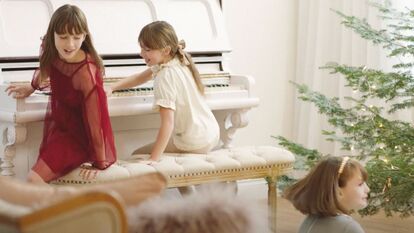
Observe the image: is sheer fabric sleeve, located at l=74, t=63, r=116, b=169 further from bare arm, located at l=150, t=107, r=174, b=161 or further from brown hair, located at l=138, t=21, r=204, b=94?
brown hair, located at l=138, t=21, r=204, b=94

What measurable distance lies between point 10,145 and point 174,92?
0.77 meters

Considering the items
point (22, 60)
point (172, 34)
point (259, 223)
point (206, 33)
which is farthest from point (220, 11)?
point (259, 223)

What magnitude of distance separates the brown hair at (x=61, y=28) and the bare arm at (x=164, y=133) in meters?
0.41

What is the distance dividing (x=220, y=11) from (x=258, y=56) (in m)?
0.95

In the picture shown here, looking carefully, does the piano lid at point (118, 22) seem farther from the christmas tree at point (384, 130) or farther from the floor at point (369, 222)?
the floor at point (369, 222)

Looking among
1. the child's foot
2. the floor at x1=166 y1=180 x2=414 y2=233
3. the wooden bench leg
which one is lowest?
the floor at x1=166 y1=180 x2=414 y2=233

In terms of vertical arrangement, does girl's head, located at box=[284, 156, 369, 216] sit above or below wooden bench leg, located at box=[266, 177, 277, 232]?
above

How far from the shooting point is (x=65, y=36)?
368 cm

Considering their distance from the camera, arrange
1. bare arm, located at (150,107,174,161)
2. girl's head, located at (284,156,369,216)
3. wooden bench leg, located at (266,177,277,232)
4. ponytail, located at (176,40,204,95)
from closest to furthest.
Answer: girl's head, located at (284,156,369,216) → bare arm, located at (150,107,174,161) → ponytail, located at (176,40,204,95) → wooden bench leg, located at (266,177,277,232)

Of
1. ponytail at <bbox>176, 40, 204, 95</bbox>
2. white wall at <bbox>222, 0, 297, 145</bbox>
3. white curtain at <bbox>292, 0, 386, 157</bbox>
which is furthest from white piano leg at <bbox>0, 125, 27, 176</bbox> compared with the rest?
white curtain at <bbox>292, 0, 386, 157</bbox>

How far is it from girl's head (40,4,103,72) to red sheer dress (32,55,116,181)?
0.12ft

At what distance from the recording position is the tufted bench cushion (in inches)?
145

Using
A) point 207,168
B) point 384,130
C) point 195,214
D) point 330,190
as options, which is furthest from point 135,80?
point 195,214

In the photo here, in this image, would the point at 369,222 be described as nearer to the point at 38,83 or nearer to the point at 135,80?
the point at 135,80
